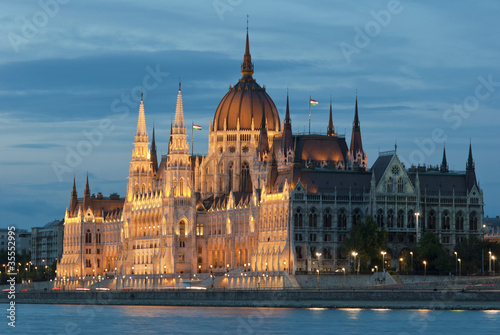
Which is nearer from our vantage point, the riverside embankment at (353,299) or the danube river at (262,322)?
the danube river at (262,322)

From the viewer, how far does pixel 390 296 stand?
174250 mm

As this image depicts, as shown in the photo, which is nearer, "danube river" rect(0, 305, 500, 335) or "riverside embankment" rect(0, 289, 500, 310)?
"danube river" rect(0, 305, 500, 335)

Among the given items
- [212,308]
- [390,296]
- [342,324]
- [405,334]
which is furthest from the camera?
[212,308]

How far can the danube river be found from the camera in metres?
148

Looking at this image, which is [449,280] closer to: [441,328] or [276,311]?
[276,311]

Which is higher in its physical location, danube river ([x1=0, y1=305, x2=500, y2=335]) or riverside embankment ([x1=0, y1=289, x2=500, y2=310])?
riverside embankment ([x1=0, y1=289, x2=500, y2=310])

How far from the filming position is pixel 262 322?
15925 centimetres

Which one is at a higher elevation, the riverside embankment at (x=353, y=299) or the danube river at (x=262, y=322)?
the riverside embankment at (x=353, y=299)

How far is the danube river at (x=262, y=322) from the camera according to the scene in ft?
487

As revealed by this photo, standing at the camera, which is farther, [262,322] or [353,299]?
[353,299]

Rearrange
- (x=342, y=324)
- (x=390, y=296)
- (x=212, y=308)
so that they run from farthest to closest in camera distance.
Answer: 1. (x=212, y=308)
2. (x=390, y=296)
3. (x=342, y=324)

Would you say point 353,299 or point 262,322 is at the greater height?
point 353,299

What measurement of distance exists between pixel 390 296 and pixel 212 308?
2545 cm

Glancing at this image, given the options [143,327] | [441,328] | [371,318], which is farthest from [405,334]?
[143,327]
